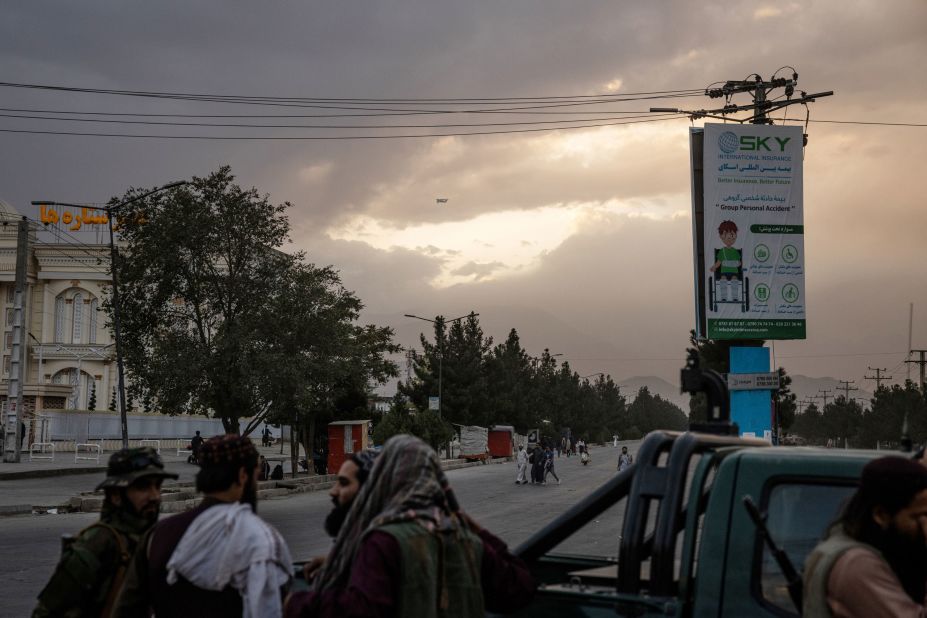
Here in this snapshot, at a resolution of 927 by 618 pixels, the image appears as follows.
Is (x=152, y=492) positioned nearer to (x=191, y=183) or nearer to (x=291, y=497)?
(x=291, y=497)

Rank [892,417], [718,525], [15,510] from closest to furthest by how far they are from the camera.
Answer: [718,525] → [15,510] → [892,417]

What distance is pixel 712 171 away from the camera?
2833cm

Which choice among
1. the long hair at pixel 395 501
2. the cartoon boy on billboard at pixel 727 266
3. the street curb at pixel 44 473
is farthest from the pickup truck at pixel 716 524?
the street curb at pixel 44 473

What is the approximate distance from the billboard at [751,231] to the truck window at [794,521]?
25214mm

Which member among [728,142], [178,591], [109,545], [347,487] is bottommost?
[178,591]

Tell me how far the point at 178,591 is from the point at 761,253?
26286 millimetres

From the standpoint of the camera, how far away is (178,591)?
3.87m

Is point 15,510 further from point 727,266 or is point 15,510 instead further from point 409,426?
point 409,426

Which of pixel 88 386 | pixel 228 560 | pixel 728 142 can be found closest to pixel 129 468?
pixel 228 560

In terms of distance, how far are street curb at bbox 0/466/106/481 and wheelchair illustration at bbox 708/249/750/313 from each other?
74.3 feet

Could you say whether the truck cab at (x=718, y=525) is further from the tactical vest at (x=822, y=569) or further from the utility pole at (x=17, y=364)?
the utility pole at (x=17, y=364)

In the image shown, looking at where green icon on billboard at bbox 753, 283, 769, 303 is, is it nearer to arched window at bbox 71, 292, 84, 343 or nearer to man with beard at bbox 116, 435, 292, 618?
man with beard at bbox 116, 435, 292, 618

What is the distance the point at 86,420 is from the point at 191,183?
92.0ft

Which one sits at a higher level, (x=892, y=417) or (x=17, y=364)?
(x=17, y=364)
